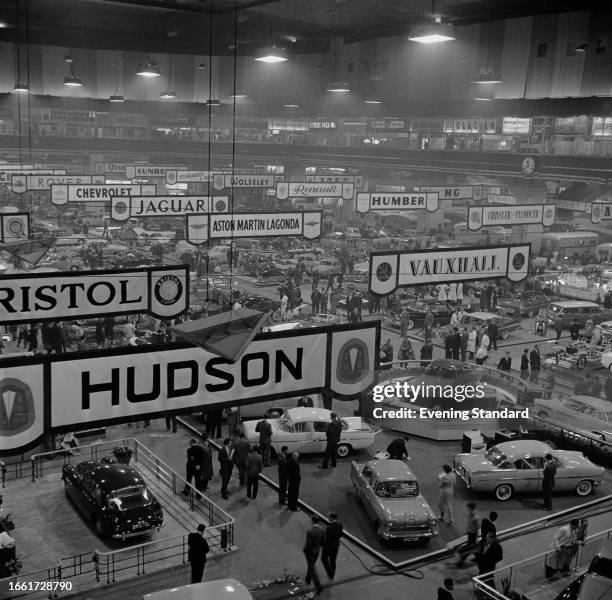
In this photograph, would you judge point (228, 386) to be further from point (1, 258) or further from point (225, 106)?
point (225, 106)

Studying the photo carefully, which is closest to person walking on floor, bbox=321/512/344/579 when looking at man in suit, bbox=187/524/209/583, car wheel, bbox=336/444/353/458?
man in suit, bbox=187/524/209/583

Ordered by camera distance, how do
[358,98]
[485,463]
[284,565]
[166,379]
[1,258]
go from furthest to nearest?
[358,98] < [1,258] < [485,463] < [284,565] < [166,379]

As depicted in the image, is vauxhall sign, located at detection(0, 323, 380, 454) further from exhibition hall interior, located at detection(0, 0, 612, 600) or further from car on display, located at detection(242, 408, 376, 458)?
car on display, located at detection(242, 408, 376, 458)

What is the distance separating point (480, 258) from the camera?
41.6ft

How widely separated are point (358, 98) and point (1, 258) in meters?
18.4

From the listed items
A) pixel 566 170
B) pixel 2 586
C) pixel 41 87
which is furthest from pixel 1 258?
pixel 566 170

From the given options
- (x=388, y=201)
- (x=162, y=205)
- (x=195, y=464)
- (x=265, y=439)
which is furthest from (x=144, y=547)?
(x=388, y=201)

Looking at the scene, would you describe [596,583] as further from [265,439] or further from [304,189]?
[304,189]

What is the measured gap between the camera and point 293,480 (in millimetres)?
14141

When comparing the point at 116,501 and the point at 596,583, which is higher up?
the point at 596,583

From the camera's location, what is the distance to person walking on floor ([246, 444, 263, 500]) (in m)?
14.5

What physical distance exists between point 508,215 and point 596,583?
1353 centimetres

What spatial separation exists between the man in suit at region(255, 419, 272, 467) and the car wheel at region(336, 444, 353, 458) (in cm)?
153

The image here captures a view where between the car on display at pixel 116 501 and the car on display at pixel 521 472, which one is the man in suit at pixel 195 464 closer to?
the car on display at pixel 116 501
